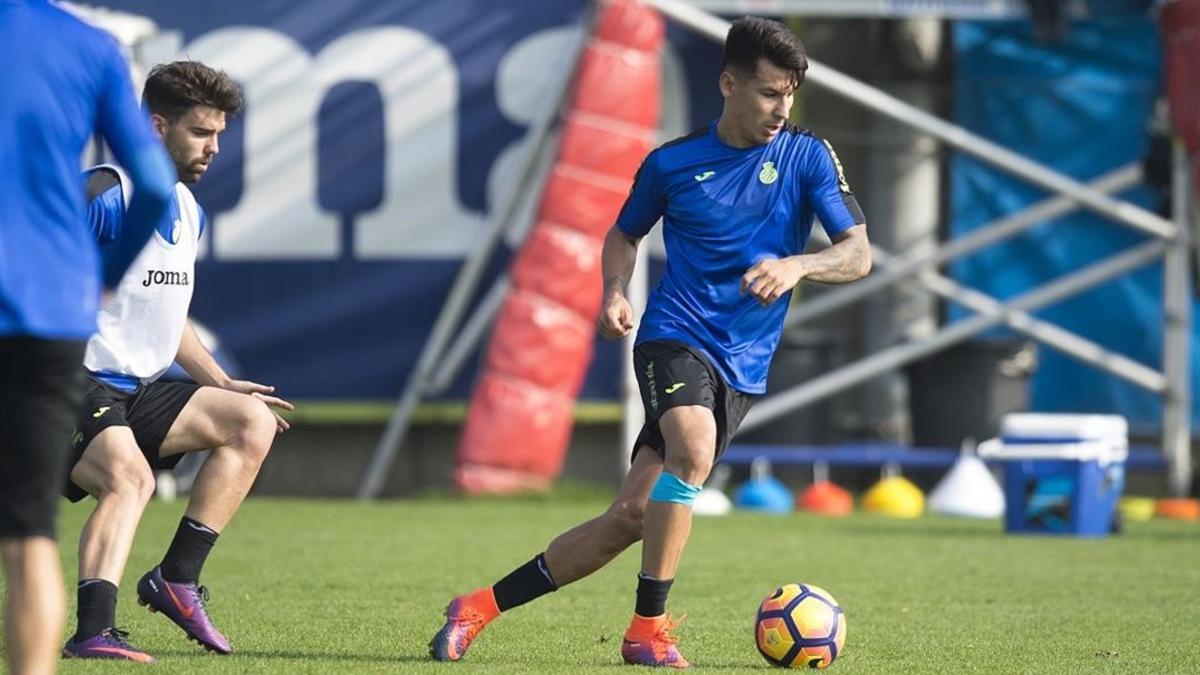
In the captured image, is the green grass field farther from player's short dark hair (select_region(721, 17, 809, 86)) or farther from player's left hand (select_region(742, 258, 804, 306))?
player's short dark hair (select_region(721, 17, 809, 86))

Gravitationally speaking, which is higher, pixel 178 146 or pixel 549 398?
pixel 178 146

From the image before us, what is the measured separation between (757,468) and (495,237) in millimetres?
2686

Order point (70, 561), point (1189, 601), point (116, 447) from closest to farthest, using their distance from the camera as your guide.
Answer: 1. point (116, 447)
2. point (1189, 601)
3. point (70, 561)

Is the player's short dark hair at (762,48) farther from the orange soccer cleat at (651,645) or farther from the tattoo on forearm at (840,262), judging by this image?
the orange soccer cleat at (651,645)

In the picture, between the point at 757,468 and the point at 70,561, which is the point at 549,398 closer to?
the point at 757,468

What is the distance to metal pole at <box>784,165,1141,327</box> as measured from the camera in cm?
1582

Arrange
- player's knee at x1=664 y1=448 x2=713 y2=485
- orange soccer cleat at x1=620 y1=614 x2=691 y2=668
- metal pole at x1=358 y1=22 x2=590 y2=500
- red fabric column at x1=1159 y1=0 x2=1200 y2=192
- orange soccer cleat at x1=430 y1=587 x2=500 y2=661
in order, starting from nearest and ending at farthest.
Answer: player's knee at x1=664 y1=448 x2=713 y2=485 < orange soccer cleat at x1=620 y1=614 x2=691 y2=668 < orange soccer cleat at x1=430 y1=587 x2=500 y2=661 < red fabric column at x1=1159 y1=0 x2=1200 y2=192 < metal pole at x1=358 y1=22 x2=590 y2=500

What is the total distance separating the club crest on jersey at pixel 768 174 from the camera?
262 inches

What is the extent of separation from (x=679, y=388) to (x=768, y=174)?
762mm

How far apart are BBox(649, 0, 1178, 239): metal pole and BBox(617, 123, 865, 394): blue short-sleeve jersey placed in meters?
8.65

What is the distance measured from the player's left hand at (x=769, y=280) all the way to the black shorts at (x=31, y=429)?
2.27 metres

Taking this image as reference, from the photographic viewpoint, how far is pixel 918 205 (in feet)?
55.9

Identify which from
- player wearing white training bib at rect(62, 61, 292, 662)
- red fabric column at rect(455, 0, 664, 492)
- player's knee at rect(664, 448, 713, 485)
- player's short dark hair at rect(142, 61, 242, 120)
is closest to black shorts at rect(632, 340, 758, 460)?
player's knee at rect(664, 448, 713, 485)

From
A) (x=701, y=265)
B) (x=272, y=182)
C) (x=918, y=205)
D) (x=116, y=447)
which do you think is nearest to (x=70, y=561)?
(x=116, y=447)
